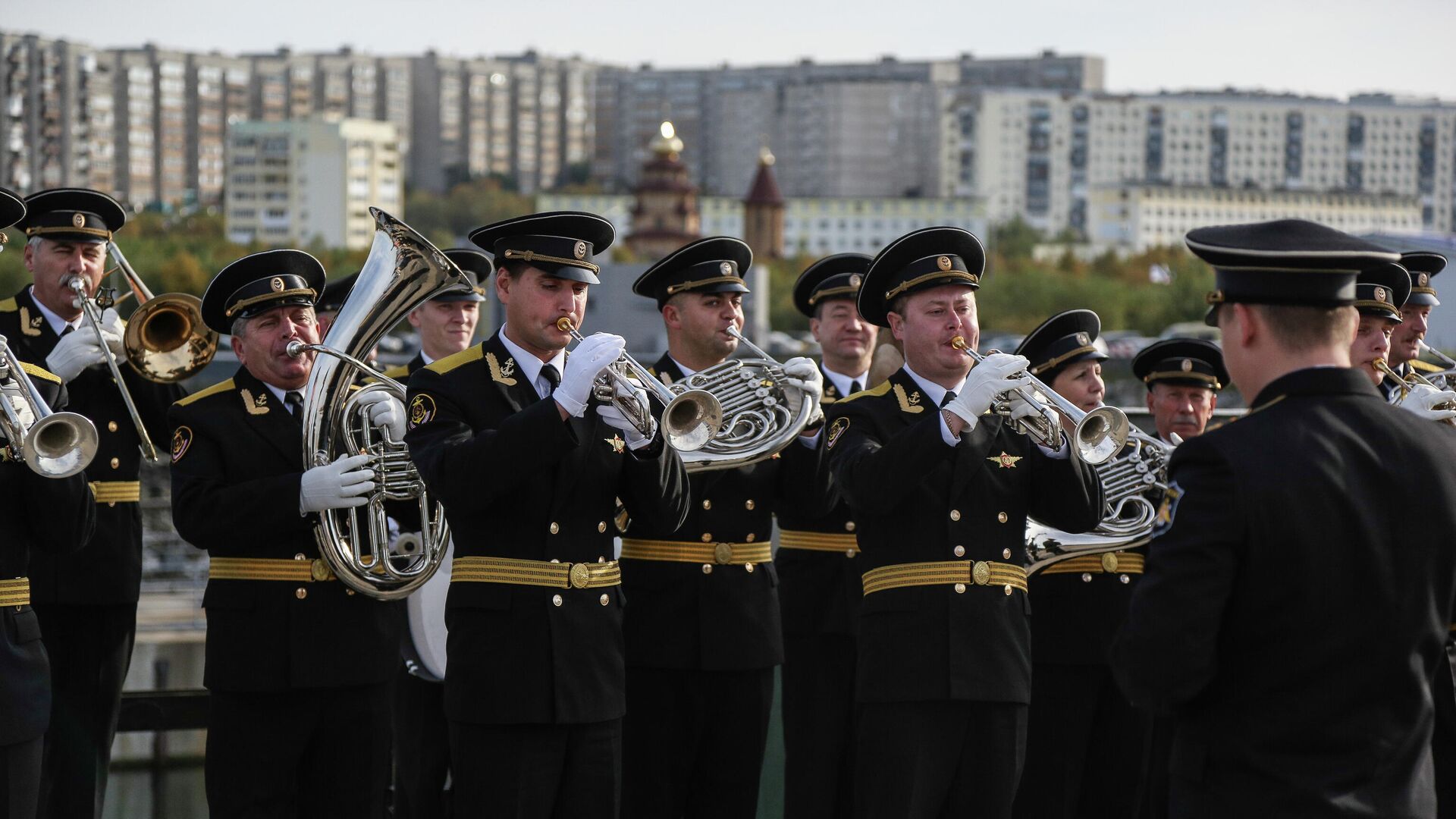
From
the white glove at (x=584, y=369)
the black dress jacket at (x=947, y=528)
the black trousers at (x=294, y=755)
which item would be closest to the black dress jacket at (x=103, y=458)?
the black trousers at (x=294, y=755)

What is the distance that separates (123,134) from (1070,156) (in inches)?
3816

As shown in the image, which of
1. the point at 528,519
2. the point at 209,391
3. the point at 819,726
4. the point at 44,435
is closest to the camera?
the point at 44,435

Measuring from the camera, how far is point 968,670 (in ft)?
21.0

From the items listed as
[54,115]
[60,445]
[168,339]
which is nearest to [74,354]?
Answer: [168,339]

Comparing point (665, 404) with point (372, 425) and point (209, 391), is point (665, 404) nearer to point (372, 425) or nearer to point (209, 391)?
point (372, 425)

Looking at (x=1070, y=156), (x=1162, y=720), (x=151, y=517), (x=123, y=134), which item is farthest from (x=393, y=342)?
(x=1070, y=156)

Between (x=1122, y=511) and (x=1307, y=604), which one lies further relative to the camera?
(x=1122, y=511)

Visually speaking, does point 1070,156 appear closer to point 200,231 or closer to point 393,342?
point 200,231

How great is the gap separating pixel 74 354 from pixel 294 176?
170183 millimetres

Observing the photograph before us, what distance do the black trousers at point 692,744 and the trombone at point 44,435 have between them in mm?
2245

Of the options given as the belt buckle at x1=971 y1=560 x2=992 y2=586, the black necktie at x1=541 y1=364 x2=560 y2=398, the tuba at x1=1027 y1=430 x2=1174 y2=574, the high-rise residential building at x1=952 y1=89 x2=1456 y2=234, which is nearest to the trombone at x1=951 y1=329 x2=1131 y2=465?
the belt buckle at x1=971 y1=560 x2=992 y2=586

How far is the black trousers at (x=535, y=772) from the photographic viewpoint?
608cm

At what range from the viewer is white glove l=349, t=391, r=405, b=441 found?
22.3 ft

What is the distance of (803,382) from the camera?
7.08 metres
